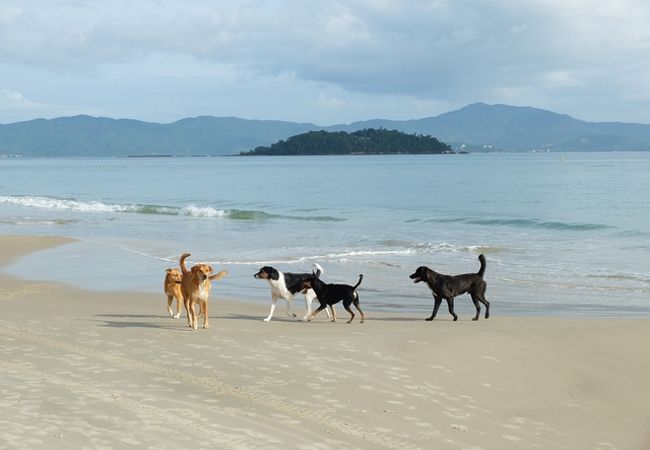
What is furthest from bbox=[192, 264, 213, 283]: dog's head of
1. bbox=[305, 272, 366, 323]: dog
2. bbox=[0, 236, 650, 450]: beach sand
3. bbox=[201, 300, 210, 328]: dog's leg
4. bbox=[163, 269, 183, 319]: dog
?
bbox=[305, 272, 366, 323]: dog

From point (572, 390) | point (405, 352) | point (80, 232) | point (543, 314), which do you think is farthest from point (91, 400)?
point (80, 232)

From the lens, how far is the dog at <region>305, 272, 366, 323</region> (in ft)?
39.0

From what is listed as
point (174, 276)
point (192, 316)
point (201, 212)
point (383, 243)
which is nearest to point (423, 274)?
point (192, 316)

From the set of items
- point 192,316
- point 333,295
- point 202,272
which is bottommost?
point 192,316

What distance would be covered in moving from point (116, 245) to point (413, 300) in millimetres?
13538

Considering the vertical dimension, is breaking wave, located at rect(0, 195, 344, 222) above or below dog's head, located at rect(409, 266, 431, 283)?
below

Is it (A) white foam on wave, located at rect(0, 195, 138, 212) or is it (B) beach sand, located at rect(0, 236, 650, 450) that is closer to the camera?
(B) beach sand, located at rect(0, 236, 650, 450)

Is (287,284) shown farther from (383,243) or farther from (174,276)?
(383,243)

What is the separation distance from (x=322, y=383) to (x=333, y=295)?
4.08 meters

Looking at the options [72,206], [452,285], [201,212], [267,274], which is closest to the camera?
[267,274]

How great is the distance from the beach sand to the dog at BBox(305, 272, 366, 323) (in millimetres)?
296

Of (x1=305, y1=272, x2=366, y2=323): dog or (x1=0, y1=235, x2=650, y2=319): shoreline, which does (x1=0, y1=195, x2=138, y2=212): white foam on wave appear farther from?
(x1=305, y1=272, x2=366, y2=323): dog

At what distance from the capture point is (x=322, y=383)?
8.02 meters

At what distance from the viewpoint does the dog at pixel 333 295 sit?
11.9 metres
